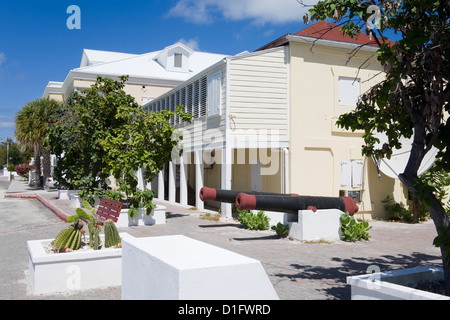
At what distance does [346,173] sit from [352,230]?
218 inches

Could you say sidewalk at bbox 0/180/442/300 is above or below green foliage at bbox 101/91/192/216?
below

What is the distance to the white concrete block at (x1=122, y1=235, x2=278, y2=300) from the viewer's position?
3342mm

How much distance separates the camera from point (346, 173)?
15641 mm

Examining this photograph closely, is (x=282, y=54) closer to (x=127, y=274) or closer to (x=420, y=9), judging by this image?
(x=420, y=9)

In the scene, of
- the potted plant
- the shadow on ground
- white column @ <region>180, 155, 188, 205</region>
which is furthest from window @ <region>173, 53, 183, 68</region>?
the potted plant

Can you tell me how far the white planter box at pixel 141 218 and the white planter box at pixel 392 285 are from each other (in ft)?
29.9

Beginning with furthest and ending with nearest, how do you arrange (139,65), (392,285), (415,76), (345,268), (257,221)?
(139,65), (257,221), (345,268), (415,76), (392,285)

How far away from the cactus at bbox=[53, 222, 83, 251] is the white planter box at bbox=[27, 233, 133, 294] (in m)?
0.33

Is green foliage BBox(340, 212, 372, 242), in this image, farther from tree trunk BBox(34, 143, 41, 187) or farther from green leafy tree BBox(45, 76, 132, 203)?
tree trunk BBox(34, 143, 41, 187)

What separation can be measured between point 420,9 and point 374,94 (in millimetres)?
1229

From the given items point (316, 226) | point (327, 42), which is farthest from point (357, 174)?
point (316, 226)

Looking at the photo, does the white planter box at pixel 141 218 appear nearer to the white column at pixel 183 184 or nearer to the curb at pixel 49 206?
the curb at pixel 49 206

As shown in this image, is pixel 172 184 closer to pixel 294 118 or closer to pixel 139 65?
pixel 294 118
